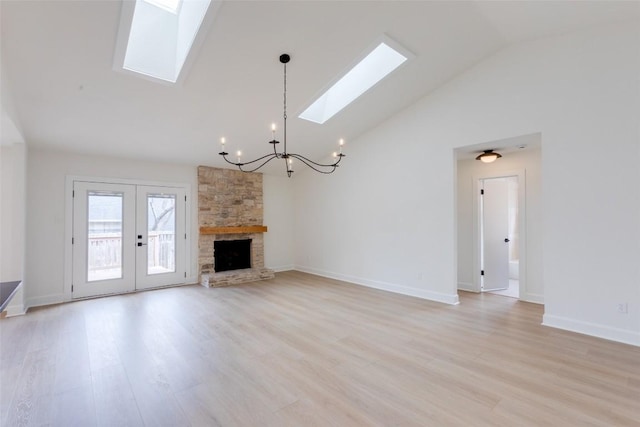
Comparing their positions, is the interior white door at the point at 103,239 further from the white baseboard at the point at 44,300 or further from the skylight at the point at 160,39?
the skylight at the point at 160,39

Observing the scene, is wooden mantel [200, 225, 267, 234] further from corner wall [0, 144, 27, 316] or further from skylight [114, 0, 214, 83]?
skylight [114, 0, 214, 83]

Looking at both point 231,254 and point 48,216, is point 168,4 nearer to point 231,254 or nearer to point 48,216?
point 48,216

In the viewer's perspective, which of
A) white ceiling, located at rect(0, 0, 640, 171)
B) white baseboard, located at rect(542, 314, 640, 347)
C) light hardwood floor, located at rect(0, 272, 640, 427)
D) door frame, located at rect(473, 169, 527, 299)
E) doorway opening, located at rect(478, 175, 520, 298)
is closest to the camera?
light hardwood floor, located at rect(0, 272, 640, 427)

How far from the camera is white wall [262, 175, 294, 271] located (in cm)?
765

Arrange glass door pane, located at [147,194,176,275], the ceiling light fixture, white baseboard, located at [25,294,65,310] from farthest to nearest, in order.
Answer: glass door pane, located at [147,194,176,275] → the ceiling light fixture → white baseboard, located at [25,294,65,310]

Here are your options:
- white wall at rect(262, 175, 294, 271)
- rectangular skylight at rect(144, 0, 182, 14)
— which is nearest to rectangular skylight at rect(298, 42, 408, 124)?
rectangular skylight at rect(144, 0, 182, 14)

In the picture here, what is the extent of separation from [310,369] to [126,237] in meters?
4.69

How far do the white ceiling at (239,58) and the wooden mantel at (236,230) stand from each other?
2.06 m

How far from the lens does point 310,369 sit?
2721 mm

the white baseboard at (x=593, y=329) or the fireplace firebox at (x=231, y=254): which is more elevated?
the fireplace firebox at (x=231, y=254)

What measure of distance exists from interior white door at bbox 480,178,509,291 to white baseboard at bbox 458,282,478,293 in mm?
189

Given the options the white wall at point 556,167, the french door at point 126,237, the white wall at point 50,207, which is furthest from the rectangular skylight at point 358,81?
the white wall at point 50,207

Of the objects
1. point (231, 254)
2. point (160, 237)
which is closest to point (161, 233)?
point (160, 237)

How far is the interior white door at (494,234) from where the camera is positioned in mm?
5617
